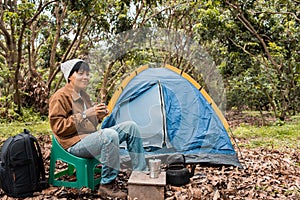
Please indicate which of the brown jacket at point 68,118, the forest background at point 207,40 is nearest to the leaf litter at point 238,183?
the brown jacket at point 68,118

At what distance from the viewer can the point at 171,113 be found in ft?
12.8

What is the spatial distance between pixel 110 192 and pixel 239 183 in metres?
1.17

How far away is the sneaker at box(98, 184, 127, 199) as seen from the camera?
2.43 metres

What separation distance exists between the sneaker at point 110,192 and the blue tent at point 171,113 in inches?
47.3

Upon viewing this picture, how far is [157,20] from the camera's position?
901cm

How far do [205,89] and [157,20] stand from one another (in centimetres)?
553

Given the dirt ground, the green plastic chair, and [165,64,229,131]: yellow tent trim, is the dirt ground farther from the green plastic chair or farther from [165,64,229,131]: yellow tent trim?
[165,64,229,131]: yellow tent trim

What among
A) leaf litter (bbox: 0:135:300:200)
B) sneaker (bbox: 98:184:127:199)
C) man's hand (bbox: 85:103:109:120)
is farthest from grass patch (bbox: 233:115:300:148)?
man's hand (bbox: 85:103:109:120)

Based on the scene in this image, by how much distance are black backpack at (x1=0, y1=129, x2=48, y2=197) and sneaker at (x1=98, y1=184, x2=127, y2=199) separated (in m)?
0.49

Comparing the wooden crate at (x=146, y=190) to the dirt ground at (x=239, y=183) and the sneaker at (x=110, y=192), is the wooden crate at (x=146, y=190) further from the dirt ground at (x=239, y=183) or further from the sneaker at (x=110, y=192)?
the dirt ground at (x=239, y=183)

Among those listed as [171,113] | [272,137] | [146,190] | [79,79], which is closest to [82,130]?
[79,79]

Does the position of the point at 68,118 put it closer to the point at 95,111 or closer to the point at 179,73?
the point at 95,111

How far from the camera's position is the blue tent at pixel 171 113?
3.64 meters

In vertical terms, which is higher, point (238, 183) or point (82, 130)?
point (82, 130)
